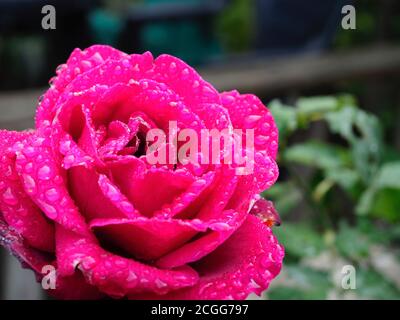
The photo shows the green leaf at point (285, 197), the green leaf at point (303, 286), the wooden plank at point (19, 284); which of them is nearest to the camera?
the green leaf at point (303, 286)

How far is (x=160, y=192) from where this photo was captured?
0.39m

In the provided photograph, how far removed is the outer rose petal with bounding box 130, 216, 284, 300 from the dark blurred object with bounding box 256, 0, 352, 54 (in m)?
2.41

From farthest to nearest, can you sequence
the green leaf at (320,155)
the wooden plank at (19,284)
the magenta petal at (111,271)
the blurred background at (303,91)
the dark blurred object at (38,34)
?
the dark blurred object at (38,34)
the wooden plank at (19,284)
the green leaf at (320,155)
the blurred background at (303,91)
the magenta petal at (111,271)

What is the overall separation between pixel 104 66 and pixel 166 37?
12.1 feet

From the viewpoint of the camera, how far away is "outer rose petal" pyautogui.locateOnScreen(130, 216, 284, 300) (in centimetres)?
37

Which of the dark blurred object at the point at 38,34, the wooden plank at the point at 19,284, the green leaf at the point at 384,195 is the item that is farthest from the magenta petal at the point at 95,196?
the dark blurred object at the point at 38,34

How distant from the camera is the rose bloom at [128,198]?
0.37 meters

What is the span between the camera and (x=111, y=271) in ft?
1.17

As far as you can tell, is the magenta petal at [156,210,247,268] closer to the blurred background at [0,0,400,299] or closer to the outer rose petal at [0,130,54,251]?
the outer rose petal at [0,130,54,251]

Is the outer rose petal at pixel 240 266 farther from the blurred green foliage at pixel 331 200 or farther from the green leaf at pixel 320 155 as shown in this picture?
the green leaf at pixel 320 155

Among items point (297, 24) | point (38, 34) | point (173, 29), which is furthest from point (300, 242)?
point (173, 29)

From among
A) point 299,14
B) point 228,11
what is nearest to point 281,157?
point 299,14

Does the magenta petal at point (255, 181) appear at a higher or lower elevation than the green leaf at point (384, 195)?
higher

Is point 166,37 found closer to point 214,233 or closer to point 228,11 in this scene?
point 228,11
